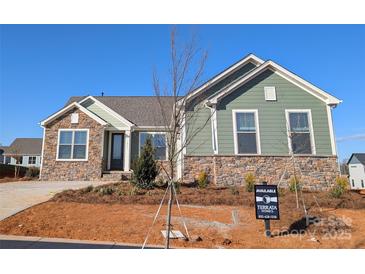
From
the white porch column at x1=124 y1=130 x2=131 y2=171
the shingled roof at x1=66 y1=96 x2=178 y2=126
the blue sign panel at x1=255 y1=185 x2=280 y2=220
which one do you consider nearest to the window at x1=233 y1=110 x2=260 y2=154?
the shingled roof at x1=66 y1=96 x2=178 y2=126

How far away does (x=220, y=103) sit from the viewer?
42.1 feet

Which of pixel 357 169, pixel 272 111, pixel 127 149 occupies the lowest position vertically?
pixel 357 169

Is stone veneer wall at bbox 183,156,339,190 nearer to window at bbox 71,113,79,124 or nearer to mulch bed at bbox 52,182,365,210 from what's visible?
mulch bed at bbox 52,182,365,210

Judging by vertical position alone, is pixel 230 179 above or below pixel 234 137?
below

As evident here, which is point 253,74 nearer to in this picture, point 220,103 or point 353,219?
point 220,103

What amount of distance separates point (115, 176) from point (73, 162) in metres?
2.55

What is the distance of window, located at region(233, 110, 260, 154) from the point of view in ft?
40.8

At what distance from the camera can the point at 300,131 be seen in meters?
12.6

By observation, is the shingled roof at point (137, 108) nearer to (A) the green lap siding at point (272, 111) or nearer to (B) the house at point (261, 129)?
(B) the house at point (261, 129)

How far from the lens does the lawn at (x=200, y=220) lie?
20.4 ft

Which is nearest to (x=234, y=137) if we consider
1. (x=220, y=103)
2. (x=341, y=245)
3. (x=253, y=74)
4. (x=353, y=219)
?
(x=220, y=103)

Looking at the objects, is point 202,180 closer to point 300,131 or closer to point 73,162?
point 300,131

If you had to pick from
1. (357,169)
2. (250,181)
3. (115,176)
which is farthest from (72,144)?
(357,169)
